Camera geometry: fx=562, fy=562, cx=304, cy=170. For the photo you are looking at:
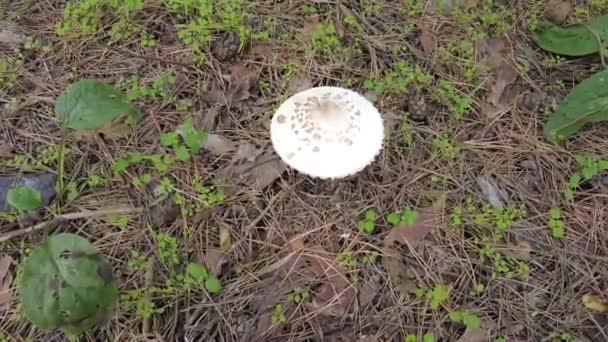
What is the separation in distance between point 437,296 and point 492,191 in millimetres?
563

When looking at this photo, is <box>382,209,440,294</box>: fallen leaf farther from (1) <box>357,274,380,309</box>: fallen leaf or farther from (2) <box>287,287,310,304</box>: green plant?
(2) <box>287,287,310,304</box>: green plant

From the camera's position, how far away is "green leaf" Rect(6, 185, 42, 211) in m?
2.12

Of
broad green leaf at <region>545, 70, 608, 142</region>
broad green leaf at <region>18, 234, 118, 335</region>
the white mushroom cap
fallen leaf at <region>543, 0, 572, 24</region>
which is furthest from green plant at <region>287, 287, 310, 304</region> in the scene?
fallen leaf at <region>543, 0, 572, 24</region>

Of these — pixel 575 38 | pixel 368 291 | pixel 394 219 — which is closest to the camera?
pixel 368 291

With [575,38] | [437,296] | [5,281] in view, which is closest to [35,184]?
[5,281]

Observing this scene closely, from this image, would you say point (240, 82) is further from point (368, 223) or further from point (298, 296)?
point (298, 296)

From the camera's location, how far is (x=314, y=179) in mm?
2420

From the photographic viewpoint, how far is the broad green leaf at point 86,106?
222 centimetres

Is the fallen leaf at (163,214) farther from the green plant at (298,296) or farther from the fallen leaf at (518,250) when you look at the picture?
the fallen leaf at (518,250)

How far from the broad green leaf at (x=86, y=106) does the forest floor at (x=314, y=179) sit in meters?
0.22

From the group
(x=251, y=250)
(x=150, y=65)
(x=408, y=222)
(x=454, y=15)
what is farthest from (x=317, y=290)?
(x=454, y=15)

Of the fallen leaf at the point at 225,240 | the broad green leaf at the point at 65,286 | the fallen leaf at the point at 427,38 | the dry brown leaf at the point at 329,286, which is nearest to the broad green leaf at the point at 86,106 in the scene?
the broad green leaf at the point at 65,286

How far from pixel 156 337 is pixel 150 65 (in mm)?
1277

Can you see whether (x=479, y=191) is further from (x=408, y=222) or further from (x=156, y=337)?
(x=156, y=337)
